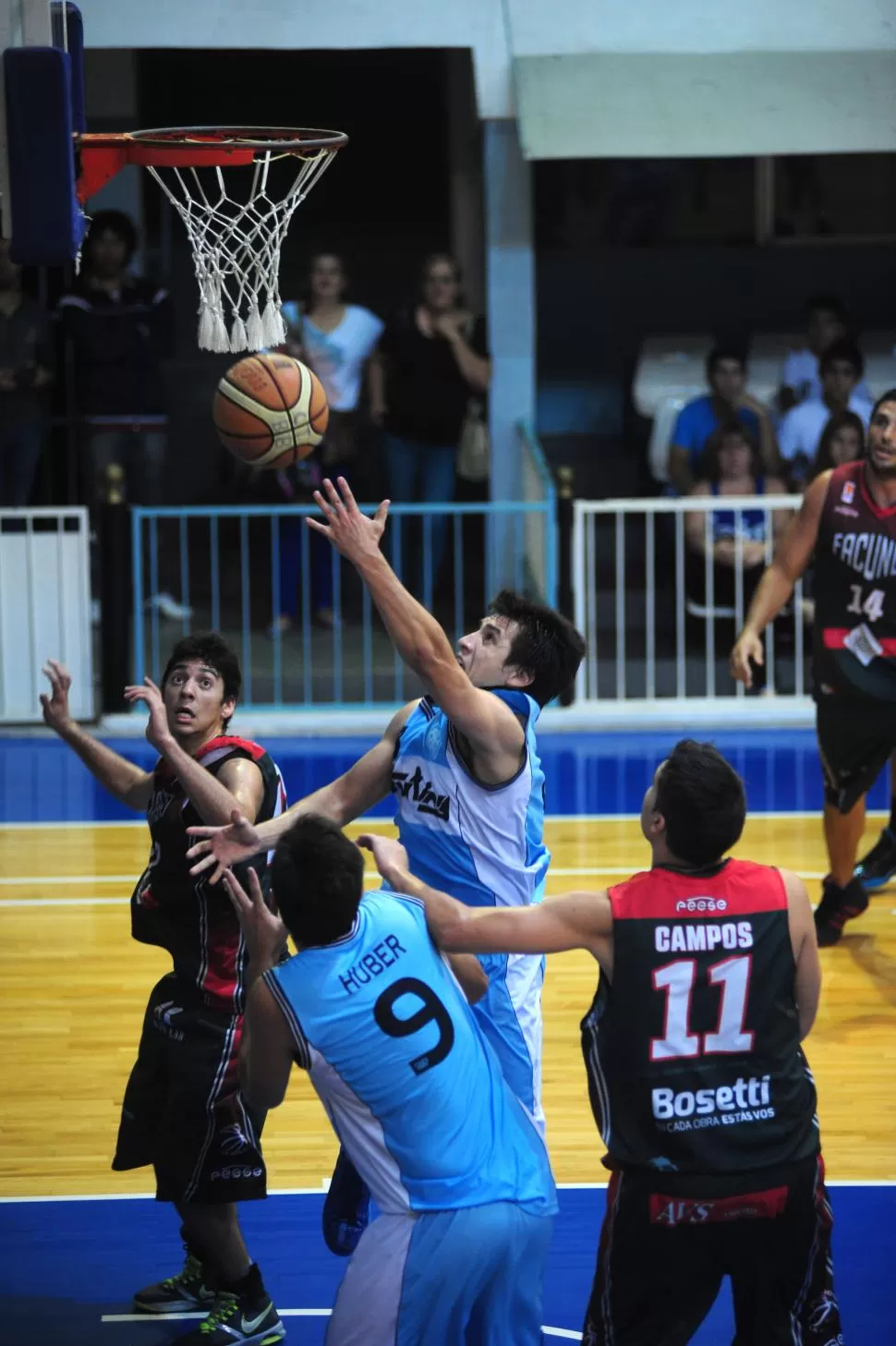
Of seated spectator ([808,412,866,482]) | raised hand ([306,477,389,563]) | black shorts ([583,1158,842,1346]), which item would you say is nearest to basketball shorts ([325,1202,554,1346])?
black shorts ([583,1158,842,1346])

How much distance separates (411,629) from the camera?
13.9ft

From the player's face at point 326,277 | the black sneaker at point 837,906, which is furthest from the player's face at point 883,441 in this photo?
the player's face at point 326,277

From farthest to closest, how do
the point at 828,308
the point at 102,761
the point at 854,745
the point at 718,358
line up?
the point at 828,308
the point at 718,358
the point at 854,745
the point at 102,761

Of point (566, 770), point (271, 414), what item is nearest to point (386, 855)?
point (271, 414)

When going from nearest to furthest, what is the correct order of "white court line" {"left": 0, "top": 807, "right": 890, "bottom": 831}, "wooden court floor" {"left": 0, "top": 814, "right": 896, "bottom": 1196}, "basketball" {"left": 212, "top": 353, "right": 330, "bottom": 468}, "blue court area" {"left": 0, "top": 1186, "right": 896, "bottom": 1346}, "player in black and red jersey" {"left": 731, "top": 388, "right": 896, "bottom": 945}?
"blue court area" {"left": 0, "top": 1186, "right": 896, "bottom": 1346}
"wooden court floor" {"left": 0, "top": 814, "right": 896, "bottom": 1196}
"basketball" {"left": 212, "top": 353, "right": 330, "bottom": 468}
"player in black and red jersey" {"left": 731, "top": 388, "right": 896, "bottom": 945}
"white court line" {"left": 0, "top": 807, "right": 890, "bottom": 831}

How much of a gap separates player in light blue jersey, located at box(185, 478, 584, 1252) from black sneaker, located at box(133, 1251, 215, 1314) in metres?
0.36

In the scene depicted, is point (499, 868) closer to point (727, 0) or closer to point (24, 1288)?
point (24, 1288)

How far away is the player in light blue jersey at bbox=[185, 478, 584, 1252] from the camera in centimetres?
422

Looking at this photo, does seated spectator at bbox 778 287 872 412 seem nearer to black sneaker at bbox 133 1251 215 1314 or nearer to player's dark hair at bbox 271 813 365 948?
black sneaker at bbox 133 1251 215 1314

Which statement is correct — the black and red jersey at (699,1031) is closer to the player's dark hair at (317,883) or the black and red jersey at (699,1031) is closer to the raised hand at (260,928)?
the player's dark hair at (317,883)

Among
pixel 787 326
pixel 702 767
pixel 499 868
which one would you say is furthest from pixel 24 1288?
pixel 787 326

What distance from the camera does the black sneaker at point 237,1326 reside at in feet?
14.8

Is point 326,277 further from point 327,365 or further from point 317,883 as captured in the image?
point 317,883

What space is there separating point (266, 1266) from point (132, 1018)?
2.07m
